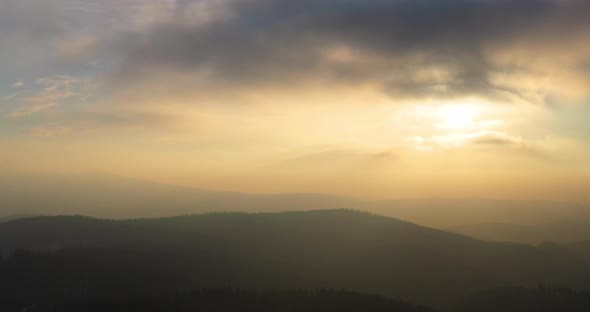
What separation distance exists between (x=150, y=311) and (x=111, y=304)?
17255 mm

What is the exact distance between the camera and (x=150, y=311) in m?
198

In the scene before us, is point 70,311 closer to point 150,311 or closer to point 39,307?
point 39,307

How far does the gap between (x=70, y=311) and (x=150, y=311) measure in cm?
3122

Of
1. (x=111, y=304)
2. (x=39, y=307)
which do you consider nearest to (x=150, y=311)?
(x=111, y=304)

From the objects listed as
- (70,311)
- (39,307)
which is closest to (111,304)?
(70,311)

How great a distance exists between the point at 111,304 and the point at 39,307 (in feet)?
99.0

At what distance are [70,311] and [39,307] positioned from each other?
62.4 ft

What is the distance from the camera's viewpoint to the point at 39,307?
198500 millimetres

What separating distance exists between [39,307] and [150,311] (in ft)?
155

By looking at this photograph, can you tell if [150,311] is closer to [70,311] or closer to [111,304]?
[111,304]

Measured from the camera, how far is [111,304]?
655 ft

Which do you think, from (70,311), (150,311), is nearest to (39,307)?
(70,311)
